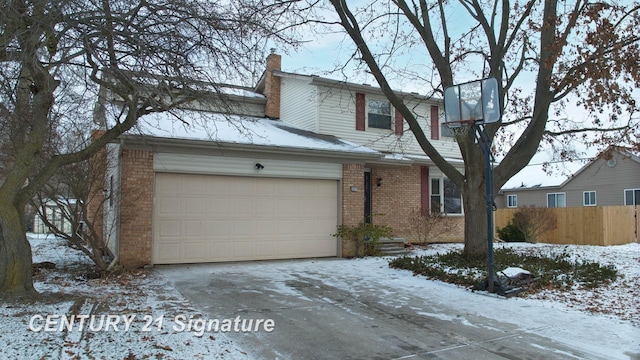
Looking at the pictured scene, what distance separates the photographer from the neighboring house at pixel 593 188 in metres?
26.0

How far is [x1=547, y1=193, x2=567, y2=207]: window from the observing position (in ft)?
97.7

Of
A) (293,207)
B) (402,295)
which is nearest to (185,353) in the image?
(402,295)

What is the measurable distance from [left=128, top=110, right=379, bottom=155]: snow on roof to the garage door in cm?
99

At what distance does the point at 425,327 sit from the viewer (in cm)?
607

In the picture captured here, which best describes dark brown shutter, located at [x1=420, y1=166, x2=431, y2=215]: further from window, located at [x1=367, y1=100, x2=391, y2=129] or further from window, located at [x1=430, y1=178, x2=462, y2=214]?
window, located at [x1=367, y1=100, x2=391, y2=129]

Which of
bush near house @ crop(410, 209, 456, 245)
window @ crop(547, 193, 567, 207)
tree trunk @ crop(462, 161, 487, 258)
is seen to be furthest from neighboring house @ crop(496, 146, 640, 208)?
tree trunk @ crop(462, 161, 487, 258)

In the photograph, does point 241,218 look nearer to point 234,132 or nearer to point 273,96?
point 234,132

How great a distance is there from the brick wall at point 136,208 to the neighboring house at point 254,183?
22mm

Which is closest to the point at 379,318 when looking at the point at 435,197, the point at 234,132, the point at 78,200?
the point at 78,200

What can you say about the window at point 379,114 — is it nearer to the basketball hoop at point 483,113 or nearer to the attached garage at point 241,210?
the attached garage at point 241,210

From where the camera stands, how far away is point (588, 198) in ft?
93.0

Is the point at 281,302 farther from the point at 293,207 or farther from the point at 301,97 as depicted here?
the point at 301,97

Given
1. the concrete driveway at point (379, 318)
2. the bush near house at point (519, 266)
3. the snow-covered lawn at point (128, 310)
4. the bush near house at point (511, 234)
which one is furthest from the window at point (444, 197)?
the concrete driveway at point (379, 318)

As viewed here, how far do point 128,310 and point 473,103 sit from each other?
657 centimetres
